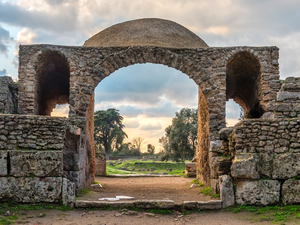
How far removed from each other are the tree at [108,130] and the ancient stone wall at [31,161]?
32084 mm

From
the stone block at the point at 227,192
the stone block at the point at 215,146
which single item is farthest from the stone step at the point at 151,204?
the stone block at the point at 215,146

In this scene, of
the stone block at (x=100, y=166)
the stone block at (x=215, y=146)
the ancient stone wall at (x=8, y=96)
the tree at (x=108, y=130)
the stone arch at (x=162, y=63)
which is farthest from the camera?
the tree at (x=108, y=130)

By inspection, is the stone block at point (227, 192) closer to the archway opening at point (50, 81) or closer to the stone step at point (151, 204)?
the stone step at point (151, 204)

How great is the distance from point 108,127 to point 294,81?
33.3 m

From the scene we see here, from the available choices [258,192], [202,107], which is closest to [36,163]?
[258,192]

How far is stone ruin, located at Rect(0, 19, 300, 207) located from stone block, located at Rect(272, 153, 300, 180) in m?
0.02

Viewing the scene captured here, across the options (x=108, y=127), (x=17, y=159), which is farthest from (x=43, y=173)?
(x=108, y=127)

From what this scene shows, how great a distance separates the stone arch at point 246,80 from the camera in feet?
34.3

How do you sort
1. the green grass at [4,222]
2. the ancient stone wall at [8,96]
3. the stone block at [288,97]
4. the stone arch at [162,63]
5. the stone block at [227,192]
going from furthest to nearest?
the stone arch at [162,63], the ancient stone wall at [8,96], the stone block at [288,97], the stone block at [227,192], the green grass at [4,222]

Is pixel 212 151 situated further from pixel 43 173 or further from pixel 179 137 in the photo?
pixel 179 137

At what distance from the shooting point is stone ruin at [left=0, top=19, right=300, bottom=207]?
21.1 ft

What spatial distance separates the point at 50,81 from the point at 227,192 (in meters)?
8.48

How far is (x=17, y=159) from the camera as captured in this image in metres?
6.38

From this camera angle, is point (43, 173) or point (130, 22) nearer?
point (43, 173)
